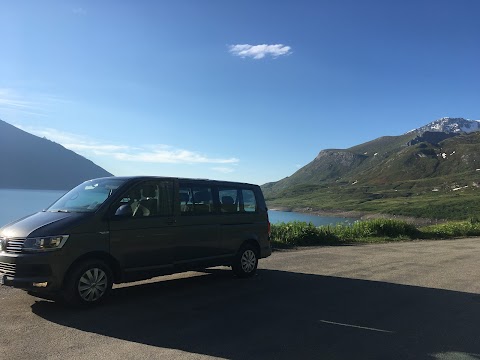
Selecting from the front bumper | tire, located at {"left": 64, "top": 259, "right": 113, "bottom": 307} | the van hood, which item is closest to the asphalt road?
tire, located at {"left": 64, "top": 259, "right": 113, "bottom": 307}

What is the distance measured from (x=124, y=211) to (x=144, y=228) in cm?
47

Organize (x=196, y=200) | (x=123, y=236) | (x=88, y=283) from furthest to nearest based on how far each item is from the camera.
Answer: (x=196, y=200) → (x=123, y=236) → (x=88, y=283)

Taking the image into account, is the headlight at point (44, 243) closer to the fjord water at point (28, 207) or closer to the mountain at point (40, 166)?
the fjord water at point (28, 207)

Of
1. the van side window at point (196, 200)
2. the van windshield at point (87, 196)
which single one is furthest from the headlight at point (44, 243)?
the van side window at point (196, 200)

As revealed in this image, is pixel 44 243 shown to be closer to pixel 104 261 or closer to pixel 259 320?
pixel 104 261

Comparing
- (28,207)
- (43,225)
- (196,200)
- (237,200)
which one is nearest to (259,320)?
(196,200)

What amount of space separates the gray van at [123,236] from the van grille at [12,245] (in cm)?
1

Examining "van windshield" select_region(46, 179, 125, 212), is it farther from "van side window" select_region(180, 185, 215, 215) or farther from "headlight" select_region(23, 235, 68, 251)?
"van side window" select_region(180, 185, 215, 215)

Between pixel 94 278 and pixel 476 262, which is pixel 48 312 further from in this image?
pixel 476 262

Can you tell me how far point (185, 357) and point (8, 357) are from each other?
1.79 meters

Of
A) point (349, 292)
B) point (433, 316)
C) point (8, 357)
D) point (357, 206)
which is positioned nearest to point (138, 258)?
point (8, 357)

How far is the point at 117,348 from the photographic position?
15.6 ft

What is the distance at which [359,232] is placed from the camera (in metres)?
21.2

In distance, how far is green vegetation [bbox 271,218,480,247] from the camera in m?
17.0
